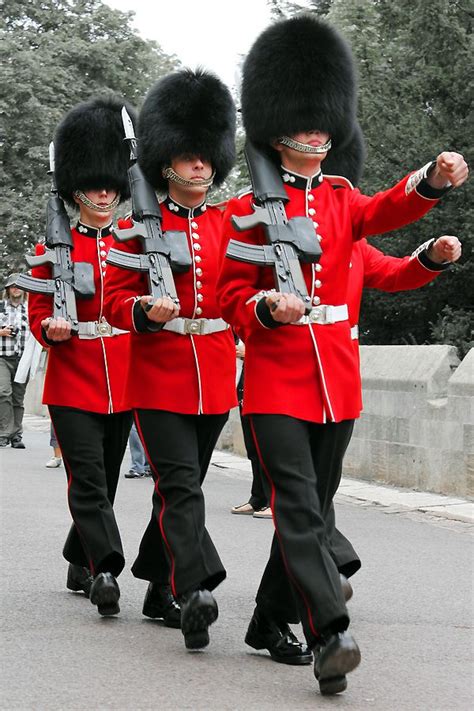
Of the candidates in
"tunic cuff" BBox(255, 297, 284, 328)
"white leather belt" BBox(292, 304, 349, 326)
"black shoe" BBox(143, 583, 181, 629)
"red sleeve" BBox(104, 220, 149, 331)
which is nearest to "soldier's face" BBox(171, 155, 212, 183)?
"red sleeve" BBox(104, 220, 149, 331)

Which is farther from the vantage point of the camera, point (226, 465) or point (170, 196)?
point (226, 465)

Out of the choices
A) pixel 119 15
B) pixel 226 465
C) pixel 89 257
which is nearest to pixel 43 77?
pixel 119 15

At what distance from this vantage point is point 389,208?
5.14m

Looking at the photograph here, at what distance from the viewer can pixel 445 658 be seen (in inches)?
212

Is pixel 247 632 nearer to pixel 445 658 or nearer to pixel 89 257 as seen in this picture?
pixel 445 658

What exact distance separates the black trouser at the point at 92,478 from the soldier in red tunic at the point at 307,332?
1.15m

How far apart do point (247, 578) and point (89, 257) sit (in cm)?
182

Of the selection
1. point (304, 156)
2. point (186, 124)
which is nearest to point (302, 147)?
point (304, 156)

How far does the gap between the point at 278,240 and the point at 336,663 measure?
150 cm

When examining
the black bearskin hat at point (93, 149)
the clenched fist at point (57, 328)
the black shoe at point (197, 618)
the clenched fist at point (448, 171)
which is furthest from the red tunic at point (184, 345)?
the clenched fist at point (448, 171)

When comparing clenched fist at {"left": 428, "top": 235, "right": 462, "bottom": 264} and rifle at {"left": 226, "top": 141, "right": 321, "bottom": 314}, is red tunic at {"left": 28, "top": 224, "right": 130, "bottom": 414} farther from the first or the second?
clenched fist at {"left": 428, "top": 235, "right": 462, "bottom": 264}

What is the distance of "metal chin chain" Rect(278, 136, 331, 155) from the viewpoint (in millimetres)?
5285

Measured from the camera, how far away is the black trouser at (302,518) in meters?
4.87

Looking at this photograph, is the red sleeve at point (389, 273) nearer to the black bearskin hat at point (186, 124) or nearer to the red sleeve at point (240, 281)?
the red sleeve at point (240, 281)
